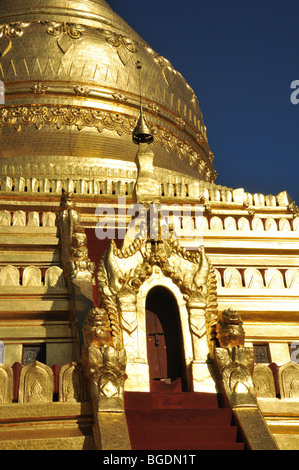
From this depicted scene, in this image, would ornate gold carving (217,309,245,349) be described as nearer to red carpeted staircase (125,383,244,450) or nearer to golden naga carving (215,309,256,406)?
golden naga carving (215,309,256,406)

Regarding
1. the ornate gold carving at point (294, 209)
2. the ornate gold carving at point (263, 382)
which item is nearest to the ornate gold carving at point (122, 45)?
the ornate gold carving at point (294, 209)

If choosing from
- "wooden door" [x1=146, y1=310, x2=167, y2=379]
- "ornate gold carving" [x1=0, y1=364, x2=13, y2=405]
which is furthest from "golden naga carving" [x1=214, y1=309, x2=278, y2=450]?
"ornate gold carving" [x1=0, y1=364, x2=13, y2=405]

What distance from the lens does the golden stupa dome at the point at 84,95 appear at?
15.4 meters

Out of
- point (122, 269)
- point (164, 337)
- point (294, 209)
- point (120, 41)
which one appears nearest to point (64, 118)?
point (120, 41)

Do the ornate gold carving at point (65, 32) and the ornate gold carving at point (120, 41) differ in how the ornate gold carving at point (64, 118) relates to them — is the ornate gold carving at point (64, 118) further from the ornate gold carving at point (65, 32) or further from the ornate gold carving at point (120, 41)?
the ornate gold carving at point (120, 41)

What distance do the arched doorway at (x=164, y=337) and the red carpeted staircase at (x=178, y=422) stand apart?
586 mm

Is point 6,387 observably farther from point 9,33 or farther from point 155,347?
point 9,33

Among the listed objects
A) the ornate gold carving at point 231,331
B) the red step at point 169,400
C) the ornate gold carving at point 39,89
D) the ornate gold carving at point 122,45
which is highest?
the ornate gold carving at point 122,45

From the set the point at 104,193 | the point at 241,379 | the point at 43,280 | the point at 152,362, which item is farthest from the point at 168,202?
the point at 241,379

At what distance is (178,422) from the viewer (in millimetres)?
6406

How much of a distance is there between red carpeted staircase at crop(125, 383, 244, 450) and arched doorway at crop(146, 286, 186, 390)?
1.92 feet

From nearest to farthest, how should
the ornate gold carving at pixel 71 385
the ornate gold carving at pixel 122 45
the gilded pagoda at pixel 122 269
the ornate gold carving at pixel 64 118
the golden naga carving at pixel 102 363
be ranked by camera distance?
the golden naga carving at pixel 102 363, the gilded pagoda at pixel 122 269, the ornate gold carving at pixel 71 385, the ornate gold carving at pixel 64 118, the ornate gold carving at pixel 122 45

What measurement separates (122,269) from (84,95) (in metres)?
9.27

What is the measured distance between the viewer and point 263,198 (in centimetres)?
1318
